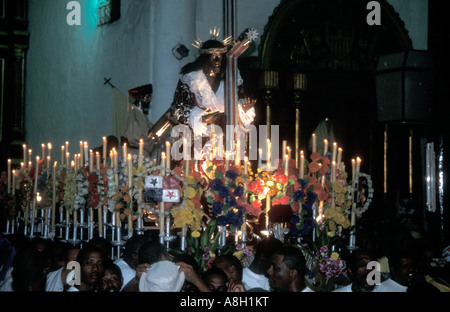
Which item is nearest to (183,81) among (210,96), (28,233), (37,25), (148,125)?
(210,96)

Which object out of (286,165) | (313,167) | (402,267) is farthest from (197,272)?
(313,167)

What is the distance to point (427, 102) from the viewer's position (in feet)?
28.3

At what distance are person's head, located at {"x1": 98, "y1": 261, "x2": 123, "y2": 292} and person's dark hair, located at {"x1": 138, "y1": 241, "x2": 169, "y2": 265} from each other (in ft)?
0.95

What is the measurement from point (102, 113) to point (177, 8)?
2922mm

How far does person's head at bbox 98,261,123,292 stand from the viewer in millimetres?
4965

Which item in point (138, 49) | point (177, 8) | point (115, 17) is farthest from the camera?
point (115, 17)

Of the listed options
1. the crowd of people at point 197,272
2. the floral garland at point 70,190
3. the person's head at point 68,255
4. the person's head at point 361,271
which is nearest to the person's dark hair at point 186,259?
the crowd of people at point 197,272

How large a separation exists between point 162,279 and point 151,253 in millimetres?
909

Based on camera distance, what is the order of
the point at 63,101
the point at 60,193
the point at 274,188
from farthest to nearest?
the point at 63,101 < the point at 60,193 < the point at 274,188

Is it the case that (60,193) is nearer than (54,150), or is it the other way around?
(60,193)

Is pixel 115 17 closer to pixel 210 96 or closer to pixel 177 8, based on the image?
pixel 177 8

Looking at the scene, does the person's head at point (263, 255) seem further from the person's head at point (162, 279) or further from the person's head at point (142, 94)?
the person's head at point (142, 94)

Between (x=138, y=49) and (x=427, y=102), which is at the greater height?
(x=138, y=49)

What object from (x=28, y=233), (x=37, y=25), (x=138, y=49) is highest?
(x=37, y=25)
